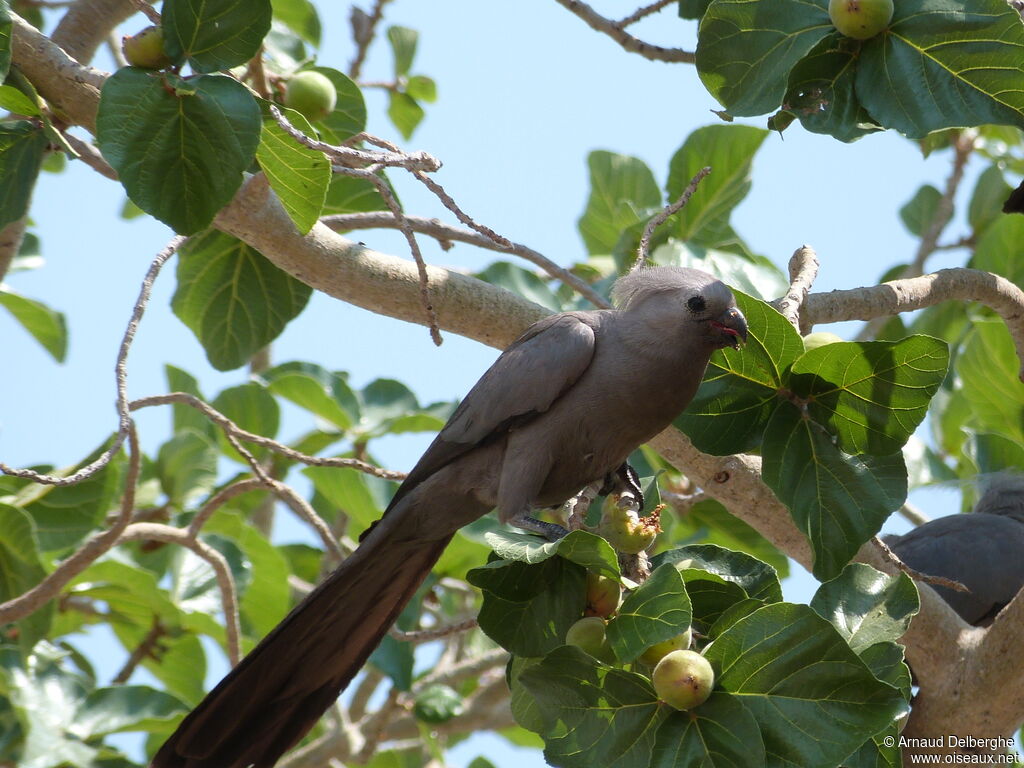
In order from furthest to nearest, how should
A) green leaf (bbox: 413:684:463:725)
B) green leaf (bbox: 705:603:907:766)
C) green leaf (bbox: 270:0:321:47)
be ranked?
green leaf (bbox: 270:0:321:47) < green leaf (bbox: 413:684:463:725) < green leaf (bbox: 705:603:907:766)

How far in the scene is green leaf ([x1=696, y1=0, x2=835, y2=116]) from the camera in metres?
3.26

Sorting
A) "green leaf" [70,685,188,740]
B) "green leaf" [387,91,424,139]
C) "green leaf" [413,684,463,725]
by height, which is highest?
"green leaf" [387,91,424,139]

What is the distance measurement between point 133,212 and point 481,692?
3.48 meters

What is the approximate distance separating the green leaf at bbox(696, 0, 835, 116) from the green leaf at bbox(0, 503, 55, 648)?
3.03 metres

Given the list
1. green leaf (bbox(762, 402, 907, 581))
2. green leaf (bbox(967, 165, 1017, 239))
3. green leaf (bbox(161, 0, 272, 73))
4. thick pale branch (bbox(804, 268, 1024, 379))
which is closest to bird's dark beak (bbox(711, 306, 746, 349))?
green leaf (bbox(762, 402, 907, 581))

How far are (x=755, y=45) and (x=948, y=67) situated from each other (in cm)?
56

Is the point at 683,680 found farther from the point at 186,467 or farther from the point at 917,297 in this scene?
the point at 186,467

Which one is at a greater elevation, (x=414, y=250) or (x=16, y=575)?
(x=414, y=250)

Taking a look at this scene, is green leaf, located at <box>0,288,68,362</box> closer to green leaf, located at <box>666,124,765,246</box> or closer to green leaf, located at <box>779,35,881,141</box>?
green leaf, located at <box>666,124,765,246</box>

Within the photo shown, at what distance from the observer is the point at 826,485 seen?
3164 millimetres

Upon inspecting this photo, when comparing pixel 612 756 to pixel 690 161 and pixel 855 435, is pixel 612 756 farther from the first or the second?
pixel 690 161

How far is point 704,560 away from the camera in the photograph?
2.94 m

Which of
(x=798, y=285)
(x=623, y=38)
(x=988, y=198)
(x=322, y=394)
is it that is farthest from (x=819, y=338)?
(x=988, y=198)

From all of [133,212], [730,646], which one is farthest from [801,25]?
[133,212]
